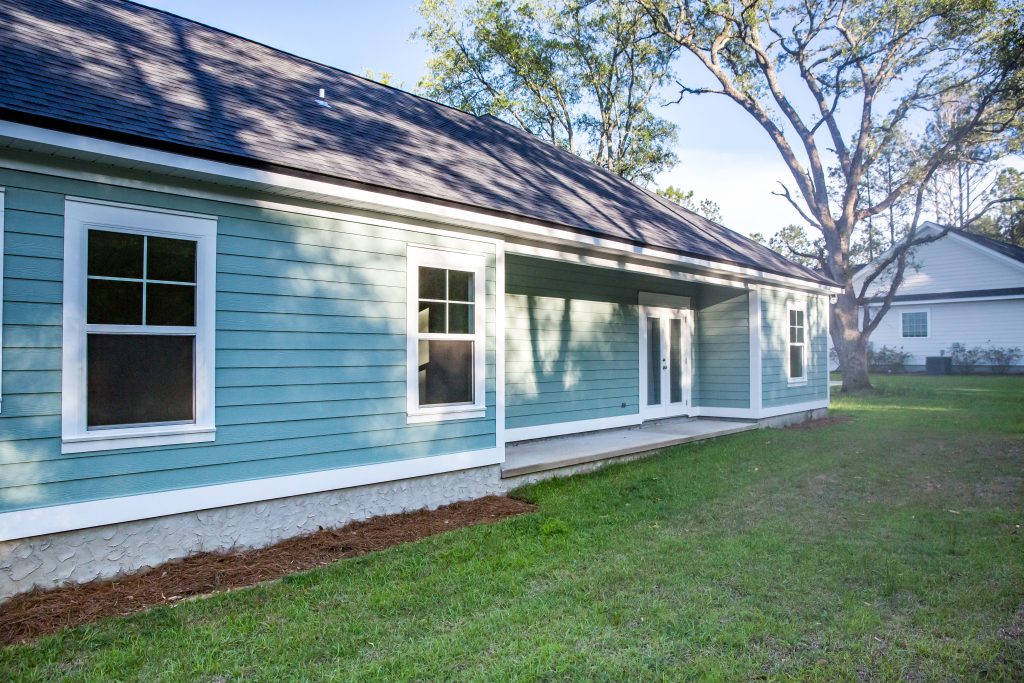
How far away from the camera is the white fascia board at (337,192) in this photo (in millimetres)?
4051

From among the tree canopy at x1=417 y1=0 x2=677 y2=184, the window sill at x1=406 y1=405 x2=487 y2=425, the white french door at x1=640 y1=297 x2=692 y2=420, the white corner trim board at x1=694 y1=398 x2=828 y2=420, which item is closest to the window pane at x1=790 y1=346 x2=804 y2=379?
the white corner trim board at x1=694 y1=398 x2=828 y2=420

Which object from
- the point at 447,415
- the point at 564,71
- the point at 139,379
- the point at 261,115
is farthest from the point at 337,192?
the point at 564,71

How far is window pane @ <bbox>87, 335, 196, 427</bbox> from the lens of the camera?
4.38 m

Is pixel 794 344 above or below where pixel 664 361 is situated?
above

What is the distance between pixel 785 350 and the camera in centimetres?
1251

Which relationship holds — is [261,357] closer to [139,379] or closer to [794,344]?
[139,379]

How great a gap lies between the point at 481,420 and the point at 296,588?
278 cm

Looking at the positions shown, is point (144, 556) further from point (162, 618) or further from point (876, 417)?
point (876, 417)

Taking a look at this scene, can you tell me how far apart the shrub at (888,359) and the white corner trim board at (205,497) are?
26.2m

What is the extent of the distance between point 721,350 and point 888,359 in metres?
19.5

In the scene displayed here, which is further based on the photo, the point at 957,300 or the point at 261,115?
the point at 957,300

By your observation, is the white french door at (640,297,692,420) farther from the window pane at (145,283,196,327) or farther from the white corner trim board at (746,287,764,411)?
the window pane at (145,283,196,327)

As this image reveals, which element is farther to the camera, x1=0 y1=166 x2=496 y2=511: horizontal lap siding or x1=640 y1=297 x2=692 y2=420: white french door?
x1=640 y1=297 x2=692 y2=420: white french door

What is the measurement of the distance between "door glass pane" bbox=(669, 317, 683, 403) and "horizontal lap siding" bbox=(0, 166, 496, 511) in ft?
18.2
